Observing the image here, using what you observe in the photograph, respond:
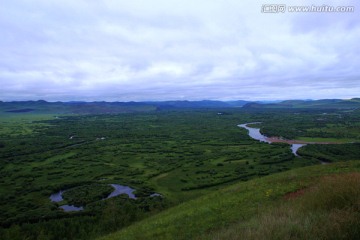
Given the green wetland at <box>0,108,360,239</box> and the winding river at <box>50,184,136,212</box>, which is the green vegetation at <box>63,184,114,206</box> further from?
the winding river at <box>50,184,136,212</box>

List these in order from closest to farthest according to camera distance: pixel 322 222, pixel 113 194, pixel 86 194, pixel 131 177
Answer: pixel 322 222, pixel 86 194, pixel 113 194, pixel 131 177

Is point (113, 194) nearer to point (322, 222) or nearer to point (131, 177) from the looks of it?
point (131, 177)

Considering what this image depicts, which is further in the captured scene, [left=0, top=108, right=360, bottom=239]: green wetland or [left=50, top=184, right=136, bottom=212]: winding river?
[left=50, top=184, right=136, bottom=212]: winding river

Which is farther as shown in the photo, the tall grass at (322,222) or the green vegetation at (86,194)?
the green vegetation at (86,194)

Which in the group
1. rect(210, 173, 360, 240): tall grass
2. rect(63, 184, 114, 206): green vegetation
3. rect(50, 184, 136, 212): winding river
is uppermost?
rect(210, 173, 360, 240): tall grass

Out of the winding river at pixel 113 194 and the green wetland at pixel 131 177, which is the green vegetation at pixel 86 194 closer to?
the green wetland at pixel 131 177

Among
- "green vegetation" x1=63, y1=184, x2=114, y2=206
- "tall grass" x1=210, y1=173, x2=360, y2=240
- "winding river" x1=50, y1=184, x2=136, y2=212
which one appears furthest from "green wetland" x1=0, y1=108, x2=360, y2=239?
"tall grass" x1=210, y1=173, x2=360, y2=240

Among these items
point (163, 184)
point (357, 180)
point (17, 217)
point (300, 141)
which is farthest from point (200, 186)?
point (300, 141)

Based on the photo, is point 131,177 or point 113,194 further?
point 131,177

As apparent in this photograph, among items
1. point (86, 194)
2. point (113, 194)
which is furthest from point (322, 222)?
point (86, 194)

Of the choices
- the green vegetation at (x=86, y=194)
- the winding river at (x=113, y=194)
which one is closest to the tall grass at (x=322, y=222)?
the winding river at (x=113, y=194)

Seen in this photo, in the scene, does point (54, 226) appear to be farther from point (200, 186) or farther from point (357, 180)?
point (357, 180)

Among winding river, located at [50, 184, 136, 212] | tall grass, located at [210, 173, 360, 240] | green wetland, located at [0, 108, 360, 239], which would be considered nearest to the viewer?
tall grass, located at [210, 173, 360, 240]

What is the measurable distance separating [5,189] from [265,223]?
70.1 meters
